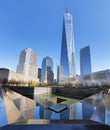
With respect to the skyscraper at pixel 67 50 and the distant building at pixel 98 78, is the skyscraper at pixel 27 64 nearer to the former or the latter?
the skyscraper at pixel 67 50

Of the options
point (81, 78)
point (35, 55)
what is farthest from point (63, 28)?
point (81, 78)

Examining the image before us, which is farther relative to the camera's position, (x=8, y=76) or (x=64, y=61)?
(x=64, y=61)

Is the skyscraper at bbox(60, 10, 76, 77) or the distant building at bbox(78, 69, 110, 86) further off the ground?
the skyscraper at bbox(60, 10, 76, 77)

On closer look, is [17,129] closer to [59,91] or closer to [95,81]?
[59,91]

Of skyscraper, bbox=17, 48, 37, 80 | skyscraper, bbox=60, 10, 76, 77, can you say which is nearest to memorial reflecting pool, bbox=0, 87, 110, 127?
skyscraper, bbox=60, 10, 76, 77

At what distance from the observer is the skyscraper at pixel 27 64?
7781 centimetres

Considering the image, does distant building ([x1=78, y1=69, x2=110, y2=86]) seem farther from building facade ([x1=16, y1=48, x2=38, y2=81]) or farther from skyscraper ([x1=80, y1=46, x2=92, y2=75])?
building facade ([x1=16, y1=48, x2=38, y2=81])

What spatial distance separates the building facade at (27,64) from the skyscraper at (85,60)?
33.4 metres

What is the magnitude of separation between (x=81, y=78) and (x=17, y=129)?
4492 centimetres

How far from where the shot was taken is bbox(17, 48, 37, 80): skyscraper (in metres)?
77.8

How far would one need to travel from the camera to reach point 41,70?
10888 centimetres

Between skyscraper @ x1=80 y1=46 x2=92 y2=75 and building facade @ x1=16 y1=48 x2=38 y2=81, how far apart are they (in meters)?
33.4

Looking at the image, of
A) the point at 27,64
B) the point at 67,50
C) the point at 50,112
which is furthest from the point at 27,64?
the point at 50,112

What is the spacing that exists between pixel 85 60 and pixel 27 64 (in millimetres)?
38258
